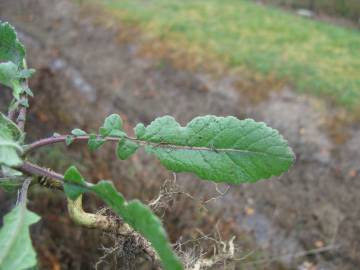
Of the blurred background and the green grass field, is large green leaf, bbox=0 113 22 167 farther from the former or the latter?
the green grass field

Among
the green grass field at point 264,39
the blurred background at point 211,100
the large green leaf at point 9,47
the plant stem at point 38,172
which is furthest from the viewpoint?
the green grass field at point 264,39

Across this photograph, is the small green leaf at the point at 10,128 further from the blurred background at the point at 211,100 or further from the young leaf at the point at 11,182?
the blurred background at the point at 211,100

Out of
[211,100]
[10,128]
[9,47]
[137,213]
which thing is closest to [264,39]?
[211,100]

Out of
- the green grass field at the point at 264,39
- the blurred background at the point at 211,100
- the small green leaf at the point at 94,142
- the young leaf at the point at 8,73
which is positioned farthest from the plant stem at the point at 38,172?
the green grass field at the point at 264,39

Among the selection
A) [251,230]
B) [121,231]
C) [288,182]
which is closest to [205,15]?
[288,182]

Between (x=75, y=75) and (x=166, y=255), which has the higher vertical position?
(x=166, y=255)

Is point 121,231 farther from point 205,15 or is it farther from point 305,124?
point 205,15

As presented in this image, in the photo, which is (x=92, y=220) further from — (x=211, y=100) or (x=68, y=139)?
(x=211, y=100)

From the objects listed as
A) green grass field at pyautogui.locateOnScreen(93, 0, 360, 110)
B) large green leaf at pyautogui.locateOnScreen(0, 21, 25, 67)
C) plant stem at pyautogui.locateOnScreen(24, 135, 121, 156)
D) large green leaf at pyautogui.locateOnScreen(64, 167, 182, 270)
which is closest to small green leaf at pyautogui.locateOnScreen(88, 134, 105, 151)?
plant stem at pyautogui.locateOnScreen(24, 135, 121, 156)
